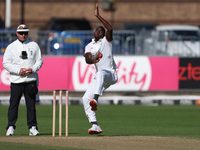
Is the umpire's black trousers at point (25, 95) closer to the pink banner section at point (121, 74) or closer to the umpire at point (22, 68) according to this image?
the umpire at point (22, 68)

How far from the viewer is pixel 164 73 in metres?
23.8

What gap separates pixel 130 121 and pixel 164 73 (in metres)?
7.13

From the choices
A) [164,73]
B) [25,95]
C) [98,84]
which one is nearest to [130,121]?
[98,84]

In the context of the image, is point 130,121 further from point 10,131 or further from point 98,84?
point 10,131

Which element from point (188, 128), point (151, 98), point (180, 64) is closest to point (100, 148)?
point (188, 128)

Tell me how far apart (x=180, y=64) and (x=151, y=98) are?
6.48ft

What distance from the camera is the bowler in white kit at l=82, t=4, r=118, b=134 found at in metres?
13.0

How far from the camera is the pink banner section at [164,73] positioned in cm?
A: 2378

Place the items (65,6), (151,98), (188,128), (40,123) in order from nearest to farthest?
(188,128)
(40,123)
(151,98)
(65,6)

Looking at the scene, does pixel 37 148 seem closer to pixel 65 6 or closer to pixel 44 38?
pixel 44 38

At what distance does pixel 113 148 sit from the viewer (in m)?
11.1

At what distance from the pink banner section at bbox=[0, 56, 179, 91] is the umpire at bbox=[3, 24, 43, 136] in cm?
982

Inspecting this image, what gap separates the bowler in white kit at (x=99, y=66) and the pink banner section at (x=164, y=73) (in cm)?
1050

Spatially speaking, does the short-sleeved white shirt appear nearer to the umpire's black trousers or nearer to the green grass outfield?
the umpire's black trousers
